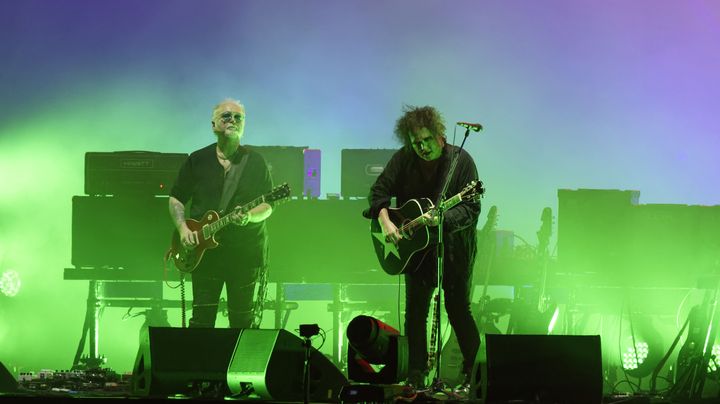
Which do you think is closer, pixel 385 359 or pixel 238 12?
pixel 385 359

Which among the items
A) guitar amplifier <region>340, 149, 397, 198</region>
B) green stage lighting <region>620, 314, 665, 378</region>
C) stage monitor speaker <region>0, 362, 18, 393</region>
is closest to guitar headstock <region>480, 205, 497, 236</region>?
guitar amplifier <region>340, 149, 397, 198</region>

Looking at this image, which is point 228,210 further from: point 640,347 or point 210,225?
point 640,347

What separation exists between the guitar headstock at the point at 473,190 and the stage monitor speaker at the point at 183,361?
1581 mm

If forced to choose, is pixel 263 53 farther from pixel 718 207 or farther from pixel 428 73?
pixel 718 207

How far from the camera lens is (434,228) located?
5.33m

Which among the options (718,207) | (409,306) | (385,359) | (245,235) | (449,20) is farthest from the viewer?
(449,20)

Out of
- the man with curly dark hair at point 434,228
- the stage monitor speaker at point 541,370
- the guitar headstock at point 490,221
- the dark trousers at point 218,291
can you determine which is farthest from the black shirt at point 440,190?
the guitar headstock at point 490,221

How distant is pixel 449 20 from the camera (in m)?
8.17

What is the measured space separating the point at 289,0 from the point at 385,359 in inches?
183

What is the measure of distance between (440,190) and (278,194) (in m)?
1.41

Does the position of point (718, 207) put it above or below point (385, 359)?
above

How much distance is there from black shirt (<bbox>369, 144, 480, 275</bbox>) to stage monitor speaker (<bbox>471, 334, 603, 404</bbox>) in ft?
3.36

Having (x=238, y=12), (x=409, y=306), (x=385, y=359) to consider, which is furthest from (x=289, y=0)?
(x=385, y=359)

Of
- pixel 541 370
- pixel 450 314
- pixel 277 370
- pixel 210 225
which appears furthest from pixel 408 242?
pixel 210 225
